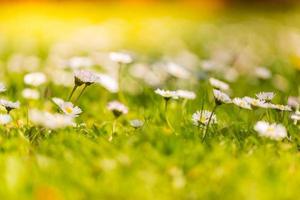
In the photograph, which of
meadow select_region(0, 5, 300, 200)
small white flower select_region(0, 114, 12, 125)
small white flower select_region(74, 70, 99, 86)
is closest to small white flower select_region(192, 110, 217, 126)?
meadow select_region(0, 5, 300, 200)

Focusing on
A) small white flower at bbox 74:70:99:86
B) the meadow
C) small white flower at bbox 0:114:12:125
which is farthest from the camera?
small white flower at bbox 74:70:99:86

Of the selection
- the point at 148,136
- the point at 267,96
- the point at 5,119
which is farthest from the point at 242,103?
the point at 5,119

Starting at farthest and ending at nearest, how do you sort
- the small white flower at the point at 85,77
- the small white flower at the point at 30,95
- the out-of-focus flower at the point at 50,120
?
the small white flower at the point at 30,95
the small white flower at the point at 85,77
the out-of-focus flower at the point at 50,120

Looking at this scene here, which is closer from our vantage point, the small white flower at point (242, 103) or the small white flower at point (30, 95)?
the small white flower at point (242, 103)

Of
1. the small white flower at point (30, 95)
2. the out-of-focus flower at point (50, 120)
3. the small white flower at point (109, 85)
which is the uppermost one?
the out-of-focus flower at point (50, 120)

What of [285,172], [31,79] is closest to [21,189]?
[285,172]

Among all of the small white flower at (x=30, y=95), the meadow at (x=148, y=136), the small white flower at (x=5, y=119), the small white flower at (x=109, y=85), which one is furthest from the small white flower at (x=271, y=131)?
the small white flower at (x=30, y=95)

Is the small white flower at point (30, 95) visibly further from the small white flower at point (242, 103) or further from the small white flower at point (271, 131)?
the small white flower at point (271, 131)

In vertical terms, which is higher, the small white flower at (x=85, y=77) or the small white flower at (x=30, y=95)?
the small white flower at (x=85, y=77)

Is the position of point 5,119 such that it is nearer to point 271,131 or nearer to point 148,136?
point 148,136

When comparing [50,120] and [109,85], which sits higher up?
[50,120]

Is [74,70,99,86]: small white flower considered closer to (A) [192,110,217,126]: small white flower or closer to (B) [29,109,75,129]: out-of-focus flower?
(B) [29,109,75,129]: out-of-focus flower
